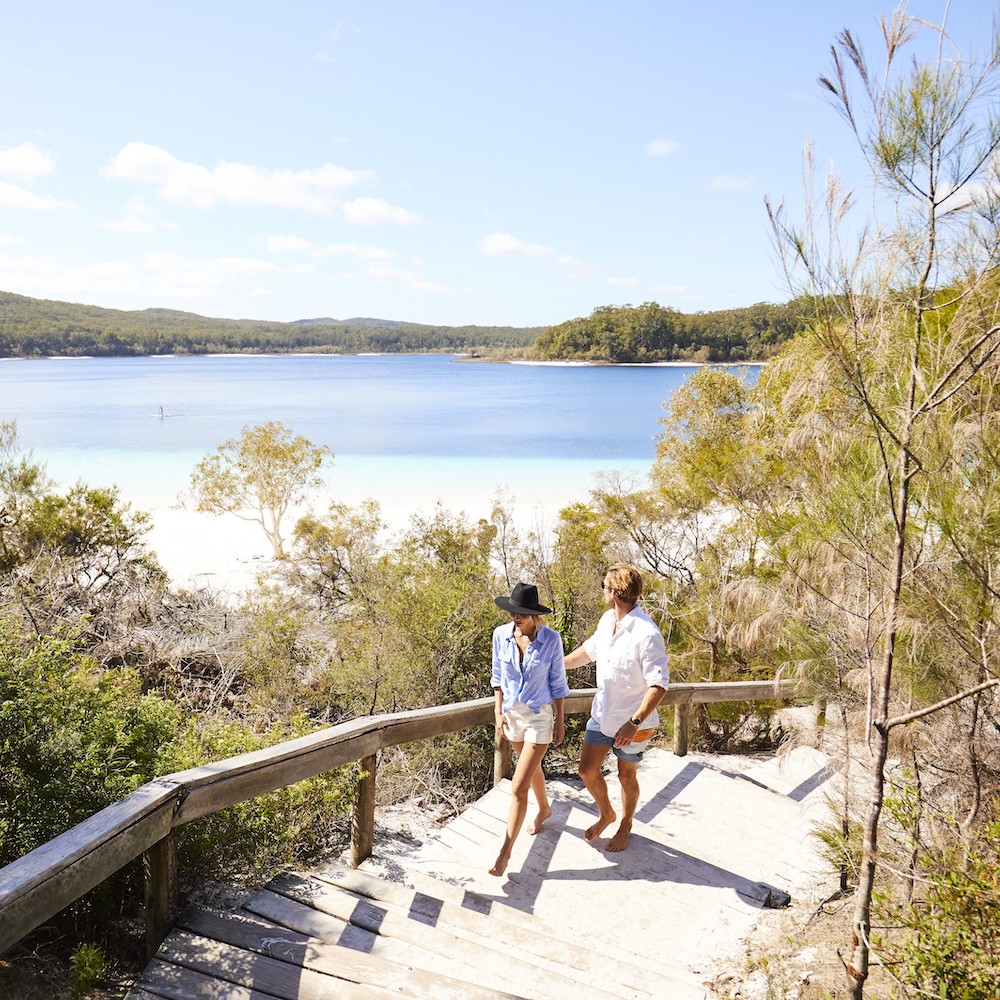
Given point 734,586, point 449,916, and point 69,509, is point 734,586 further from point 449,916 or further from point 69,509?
point 69,509

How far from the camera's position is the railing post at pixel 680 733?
5.68 m

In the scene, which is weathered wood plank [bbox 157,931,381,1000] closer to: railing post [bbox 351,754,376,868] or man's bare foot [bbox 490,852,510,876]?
railing post [bbox 351,754,376,868]

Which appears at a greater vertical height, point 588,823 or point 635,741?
point 635,741

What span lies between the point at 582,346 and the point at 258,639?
369 feet

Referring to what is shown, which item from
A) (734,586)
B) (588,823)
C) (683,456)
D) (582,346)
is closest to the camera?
(588,823)

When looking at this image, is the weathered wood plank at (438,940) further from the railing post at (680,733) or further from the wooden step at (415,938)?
the railing post at (680,733)

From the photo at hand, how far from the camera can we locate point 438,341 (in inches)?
7844

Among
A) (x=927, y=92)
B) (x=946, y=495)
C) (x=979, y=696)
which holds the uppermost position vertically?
(x=927, y=92)

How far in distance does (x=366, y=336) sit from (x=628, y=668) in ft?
648

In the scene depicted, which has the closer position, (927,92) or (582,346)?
(927,92)

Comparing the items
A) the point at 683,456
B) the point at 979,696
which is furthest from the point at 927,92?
the point at 683,456

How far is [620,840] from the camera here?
4.19 metres

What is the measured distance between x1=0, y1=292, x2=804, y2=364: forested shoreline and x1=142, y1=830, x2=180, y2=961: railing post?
12.4m

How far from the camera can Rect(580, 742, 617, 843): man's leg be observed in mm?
4152
